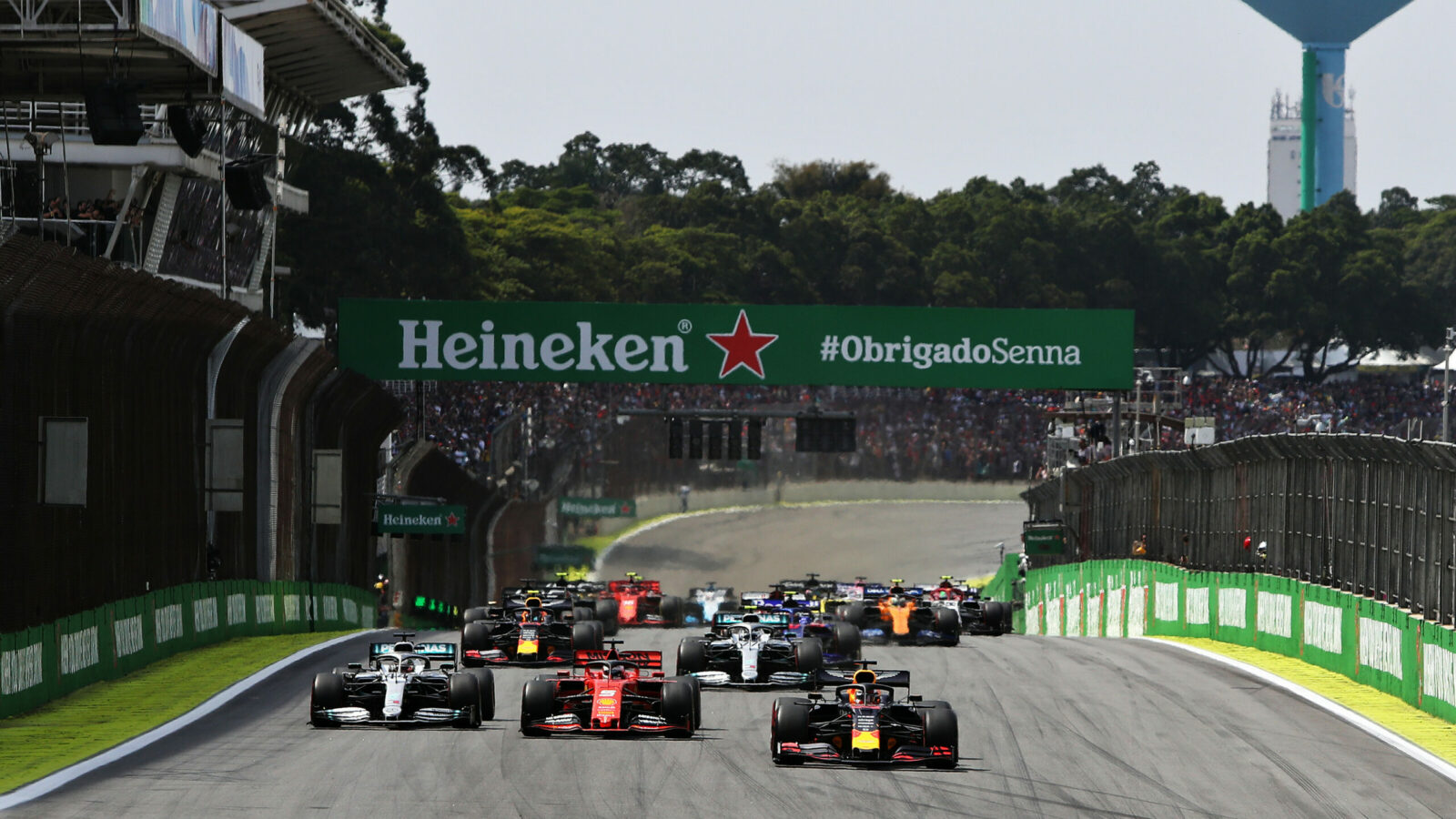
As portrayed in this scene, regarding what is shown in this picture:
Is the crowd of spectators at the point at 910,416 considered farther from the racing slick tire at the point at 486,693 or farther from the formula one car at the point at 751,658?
the racing slick tire at the point at 486,693

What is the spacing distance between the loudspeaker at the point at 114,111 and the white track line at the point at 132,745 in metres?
7.00

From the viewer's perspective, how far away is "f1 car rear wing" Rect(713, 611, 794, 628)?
2184cm

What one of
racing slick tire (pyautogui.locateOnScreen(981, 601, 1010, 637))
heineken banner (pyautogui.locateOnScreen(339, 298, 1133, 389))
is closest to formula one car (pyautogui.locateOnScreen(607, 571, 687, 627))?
racing slick tire (pyautogui.locateOnScreen(981, 601, 1010, 637))

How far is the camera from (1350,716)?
723 inches

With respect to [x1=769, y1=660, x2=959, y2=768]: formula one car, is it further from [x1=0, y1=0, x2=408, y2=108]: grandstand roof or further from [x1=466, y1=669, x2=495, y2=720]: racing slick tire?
[x1=0, y1=0, x2=408, y2=108]: grandstand roof

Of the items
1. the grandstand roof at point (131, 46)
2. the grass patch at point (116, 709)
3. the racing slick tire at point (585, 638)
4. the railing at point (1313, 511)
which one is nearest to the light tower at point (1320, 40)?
the grandstand roof at point (131, 46)

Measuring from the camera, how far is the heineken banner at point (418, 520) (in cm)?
3531

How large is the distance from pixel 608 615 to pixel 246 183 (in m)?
9.16

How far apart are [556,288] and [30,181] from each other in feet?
162

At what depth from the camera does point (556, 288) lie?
86.8 meters

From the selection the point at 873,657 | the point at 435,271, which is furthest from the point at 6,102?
the point at 435,271

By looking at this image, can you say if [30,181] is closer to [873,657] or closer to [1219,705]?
[873,657]

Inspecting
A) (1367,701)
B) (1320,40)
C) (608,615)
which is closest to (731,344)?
(608,615)

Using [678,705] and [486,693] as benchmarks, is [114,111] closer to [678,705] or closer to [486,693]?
[486,693]
